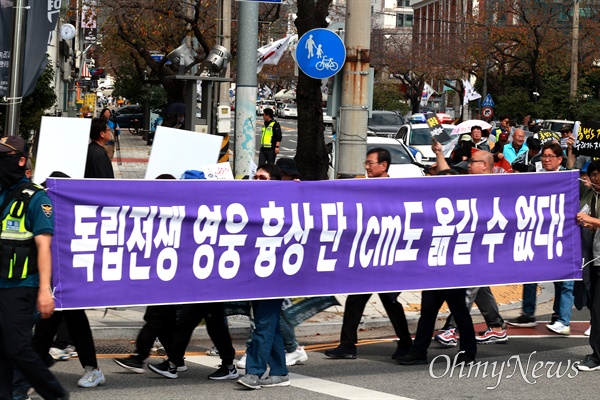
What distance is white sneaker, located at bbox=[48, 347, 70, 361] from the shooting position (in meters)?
8.49

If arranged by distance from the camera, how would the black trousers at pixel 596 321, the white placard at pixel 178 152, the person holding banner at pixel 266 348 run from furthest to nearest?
the white placard at pixel 178 152
the black trousers at pixel 596 321
the person holding banner at pixel 266 348

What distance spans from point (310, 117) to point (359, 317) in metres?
9.51

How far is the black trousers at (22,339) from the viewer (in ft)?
20.2

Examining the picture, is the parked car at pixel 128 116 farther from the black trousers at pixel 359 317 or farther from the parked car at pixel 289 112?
the black trousers at pixel 359 317

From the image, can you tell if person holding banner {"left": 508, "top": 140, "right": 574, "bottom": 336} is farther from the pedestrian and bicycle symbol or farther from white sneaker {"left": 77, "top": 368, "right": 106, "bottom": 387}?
white sneaker {"left": 77, "top": 368, "right": 106, "bottom": 387}

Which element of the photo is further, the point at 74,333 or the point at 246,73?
the point at 246,73

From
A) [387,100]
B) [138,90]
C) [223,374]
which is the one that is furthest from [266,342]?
[387,100]

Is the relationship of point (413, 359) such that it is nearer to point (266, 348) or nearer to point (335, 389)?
point (335, 389)

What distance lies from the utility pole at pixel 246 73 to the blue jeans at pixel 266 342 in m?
4.41

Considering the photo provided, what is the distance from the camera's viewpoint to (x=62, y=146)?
8.58 metres

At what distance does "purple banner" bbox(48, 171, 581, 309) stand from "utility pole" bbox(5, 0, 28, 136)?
3.44 metres

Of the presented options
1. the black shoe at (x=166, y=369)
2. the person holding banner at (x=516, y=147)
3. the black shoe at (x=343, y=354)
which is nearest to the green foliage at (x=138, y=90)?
the person holding banner at (x=516, y=147)

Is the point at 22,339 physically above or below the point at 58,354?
above

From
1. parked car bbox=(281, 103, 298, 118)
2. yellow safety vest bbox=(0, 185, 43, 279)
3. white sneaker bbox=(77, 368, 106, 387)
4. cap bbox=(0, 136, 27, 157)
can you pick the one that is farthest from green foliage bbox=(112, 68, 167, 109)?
yellow safety vest bbox=(0, 185, 43, 279)
